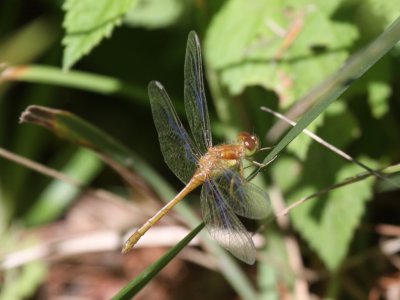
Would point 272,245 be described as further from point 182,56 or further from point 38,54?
point 38,54

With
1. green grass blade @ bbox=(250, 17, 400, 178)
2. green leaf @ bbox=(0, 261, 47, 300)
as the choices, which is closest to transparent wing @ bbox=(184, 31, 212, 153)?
green grass blade @ bbox=(250, 17, 400, 178)

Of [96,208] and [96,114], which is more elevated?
[96,114]

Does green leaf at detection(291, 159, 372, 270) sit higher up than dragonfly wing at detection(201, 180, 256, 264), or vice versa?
dragonfly wing at detection(201, 180, 256, 264)

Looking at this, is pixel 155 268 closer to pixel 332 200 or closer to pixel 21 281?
pixel 332 200

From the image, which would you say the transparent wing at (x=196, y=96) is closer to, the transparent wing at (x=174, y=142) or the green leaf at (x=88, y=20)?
the transparent wing at (x=174, y=142)

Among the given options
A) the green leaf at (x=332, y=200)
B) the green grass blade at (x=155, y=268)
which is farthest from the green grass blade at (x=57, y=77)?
the green grass blade at (x=155, y=268)

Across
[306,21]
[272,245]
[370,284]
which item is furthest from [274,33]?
[370,284]

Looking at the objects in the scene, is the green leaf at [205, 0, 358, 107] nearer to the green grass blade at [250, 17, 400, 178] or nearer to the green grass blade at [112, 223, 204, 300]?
the green grass blade at [250, 17, 400, 178]
